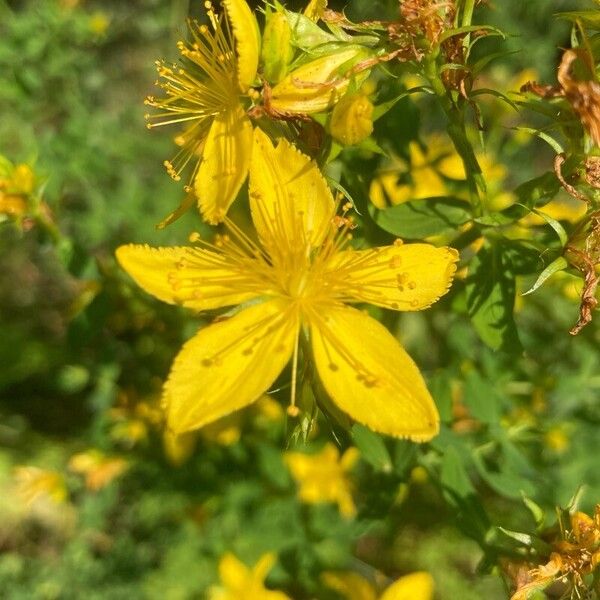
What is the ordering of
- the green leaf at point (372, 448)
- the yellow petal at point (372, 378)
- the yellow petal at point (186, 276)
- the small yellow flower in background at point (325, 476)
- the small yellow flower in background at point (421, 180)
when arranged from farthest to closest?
1. the small yellow flower in background at point (325, 476)
2. the small yellow flower in background at point (421, 180)
3. the green leaf at point (372, 448)
4. the yellow petal at point (186, 276)
5. the yellow petal at point (372, 378)

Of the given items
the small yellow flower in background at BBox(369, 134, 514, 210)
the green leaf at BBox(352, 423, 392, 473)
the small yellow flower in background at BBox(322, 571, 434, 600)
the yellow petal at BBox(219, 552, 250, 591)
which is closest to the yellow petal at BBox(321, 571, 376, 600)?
the small yellow flower in background at BBox(322, 571, 434, 600)

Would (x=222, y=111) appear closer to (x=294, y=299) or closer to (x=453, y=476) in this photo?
(x=294, y=299)

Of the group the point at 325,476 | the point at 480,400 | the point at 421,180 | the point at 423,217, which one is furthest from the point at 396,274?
the point at 325,476

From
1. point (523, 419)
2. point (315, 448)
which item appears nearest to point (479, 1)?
point (523, 419)

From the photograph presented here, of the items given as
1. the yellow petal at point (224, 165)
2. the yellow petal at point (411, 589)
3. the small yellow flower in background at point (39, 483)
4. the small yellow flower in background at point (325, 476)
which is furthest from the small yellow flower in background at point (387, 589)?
the yellow petal at point (224, 165)

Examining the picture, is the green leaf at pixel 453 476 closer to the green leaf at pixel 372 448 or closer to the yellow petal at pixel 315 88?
the green leaf at pixel 372 448

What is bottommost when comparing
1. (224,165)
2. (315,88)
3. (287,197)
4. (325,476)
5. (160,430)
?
(325,476)
